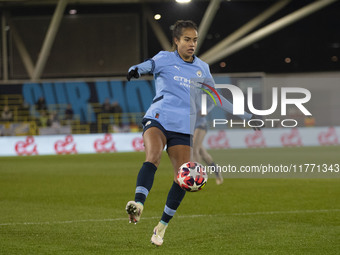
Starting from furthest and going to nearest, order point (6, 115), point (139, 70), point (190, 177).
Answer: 1. point (6, 115)
2. point (139, 70)
3. point (190, 177)

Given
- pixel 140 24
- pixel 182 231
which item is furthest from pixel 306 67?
pixel 182 231

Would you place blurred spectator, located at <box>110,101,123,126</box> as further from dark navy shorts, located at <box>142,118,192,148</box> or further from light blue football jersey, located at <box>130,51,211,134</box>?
dark navy shorts, located at <box>142,118,192,148</box>

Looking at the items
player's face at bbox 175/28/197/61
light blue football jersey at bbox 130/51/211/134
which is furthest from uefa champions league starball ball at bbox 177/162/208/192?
player's face at bbox 175/28/197/61

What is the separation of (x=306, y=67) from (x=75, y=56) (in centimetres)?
2018

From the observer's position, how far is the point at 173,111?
286 inches

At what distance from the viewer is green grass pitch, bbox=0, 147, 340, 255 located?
743cm

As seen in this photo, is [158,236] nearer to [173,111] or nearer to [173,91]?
[173,111]

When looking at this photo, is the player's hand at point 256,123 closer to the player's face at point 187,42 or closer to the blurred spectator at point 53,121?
the player's face at point 187,42

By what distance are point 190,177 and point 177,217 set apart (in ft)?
9.70

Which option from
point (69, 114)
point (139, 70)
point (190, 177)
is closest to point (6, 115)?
point (69, 114)

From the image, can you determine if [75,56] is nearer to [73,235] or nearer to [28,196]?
[28,196]

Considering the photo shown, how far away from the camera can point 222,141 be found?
30219 millimetres

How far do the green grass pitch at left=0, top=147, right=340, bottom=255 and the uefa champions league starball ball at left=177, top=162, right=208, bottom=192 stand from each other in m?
0.68

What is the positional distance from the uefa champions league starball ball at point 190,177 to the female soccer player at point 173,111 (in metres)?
0.17
